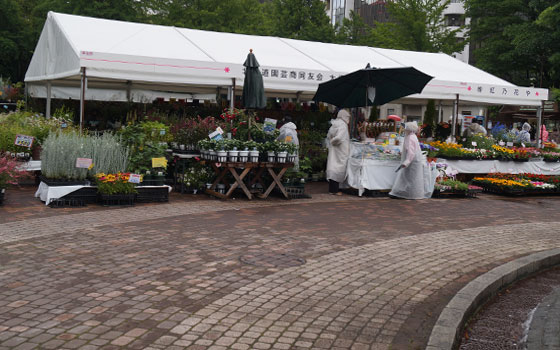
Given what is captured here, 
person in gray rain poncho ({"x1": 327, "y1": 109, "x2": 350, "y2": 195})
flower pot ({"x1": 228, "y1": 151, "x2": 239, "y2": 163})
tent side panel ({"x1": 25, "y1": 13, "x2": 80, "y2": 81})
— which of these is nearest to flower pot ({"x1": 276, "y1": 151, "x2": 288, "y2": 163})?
flower pot ({"x1": 228, "y1": 151, "x2": 239, "y2": 163})

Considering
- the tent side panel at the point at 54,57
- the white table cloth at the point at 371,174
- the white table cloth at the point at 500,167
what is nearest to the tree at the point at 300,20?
the white table cloth at the point at 500,167

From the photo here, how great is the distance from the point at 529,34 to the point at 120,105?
2865 centimetres

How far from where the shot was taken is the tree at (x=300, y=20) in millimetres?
38344

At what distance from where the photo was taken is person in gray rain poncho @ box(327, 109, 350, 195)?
13609mm

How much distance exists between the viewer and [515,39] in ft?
119

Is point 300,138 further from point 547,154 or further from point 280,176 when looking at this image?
point 547,154

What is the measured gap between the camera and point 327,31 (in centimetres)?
3834

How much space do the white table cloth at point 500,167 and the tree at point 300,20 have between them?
74.4ft

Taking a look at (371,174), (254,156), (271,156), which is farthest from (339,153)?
(254,156)

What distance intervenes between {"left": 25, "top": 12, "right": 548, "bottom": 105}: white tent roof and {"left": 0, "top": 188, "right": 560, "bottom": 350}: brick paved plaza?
401 cm

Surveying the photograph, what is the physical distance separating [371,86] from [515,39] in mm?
26250

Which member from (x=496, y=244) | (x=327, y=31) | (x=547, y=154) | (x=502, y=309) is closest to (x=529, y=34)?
(x=327, y=31)

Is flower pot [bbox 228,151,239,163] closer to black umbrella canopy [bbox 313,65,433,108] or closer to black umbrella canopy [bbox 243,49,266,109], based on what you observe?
black umbrella canopy [bbox 243,49,266,109]

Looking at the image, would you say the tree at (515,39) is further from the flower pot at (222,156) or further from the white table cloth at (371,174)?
the flower pot at (222,156)
